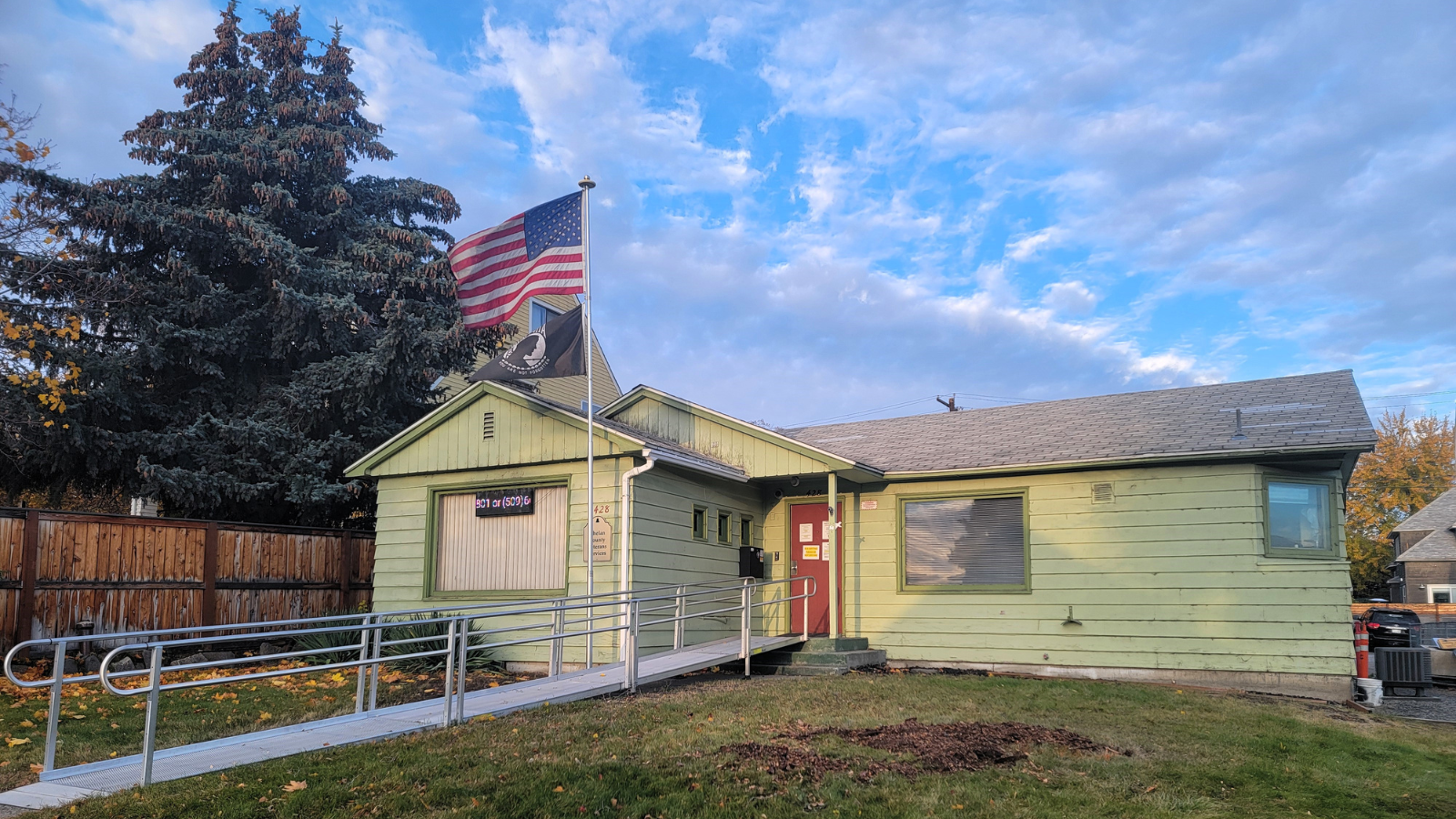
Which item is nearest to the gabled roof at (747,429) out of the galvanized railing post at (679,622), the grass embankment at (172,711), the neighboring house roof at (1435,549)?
the galvanized railing post at (679,622)

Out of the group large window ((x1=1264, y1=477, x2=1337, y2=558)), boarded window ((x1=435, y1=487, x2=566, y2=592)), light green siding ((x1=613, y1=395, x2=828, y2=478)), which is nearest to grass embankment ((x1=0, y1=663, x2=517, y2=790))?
boarded window ((x1=435, y1=487, x2=566, y2=592))

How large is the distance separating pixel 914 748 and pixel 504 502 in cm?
799

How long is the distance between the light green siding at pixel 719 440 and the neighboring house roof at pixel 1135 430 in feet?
4.12

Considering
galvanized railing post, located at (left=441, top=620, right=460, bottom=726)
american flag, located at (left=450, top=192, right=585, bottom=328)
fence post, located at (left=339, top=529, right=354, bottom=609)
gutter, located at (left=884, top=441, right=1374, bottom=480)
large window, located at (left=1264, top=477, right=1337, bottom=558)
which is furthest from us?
fence post, located at (left=339, top=529, right=354, bottom=609)

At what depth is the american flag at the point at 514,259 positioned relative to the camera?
12.8 m

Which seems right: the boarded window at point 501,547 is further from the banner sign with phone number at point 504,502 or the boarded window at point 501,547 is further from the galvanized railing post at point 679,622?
the galvanized railing post at point 679,622

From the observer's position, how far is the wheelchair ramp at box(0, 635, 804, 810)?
18.9 ft

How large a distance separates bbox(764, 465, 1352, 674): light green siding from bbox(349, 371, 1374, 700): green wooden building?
24 mm

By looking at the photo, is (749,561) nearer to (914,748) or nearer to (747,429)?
(747,429)

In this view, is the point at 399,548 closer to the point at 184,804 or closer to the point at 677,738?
the point at 677,738

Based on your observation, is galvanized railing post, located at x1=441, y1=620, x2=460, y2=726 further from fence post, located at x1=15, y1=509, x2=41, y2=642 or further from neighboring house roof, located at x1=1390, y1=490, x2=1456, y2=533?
neighboring house roof, located at x1=1390, y1=490, x2=1456, y2=533

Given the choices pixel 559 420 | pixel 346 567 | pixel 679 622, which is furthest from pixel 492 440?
pixel 346 567

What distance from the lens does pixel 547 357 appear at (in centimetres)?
1248

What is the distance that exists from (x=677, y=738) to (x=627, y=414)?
8.95 m
